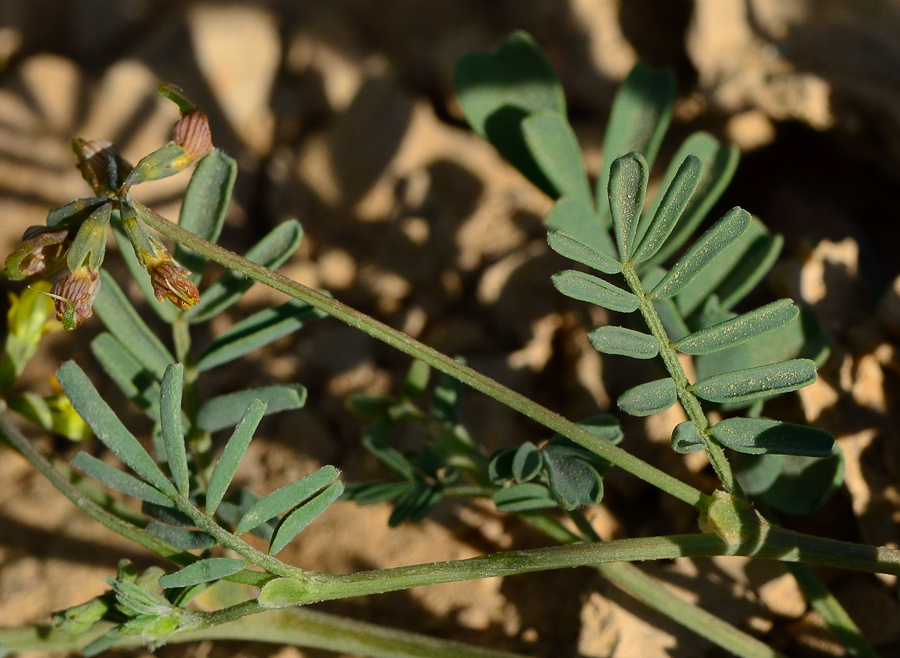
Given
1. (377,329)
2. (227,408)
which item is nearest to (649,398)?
(377,329)

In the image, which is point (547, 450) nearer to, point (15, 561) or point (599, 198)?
point (599, 198)

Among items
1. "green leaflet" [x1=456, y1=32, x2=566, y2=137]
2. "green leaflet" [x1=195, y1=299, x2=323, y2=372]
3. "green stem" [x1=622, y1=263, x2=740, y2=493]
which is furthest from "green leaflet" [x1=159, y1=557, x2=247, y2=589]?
"green leaflet" [x1=456, y1=32, x2=566, y2=137]

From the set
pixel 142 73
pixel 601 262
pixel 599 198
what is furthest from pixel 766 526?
pixel 142 73

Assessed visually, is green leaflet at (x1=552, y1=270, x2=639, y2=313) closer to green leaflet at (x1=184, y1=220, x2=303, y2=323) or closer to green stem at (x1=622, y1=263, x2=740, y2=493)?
green stem at (x1=622, y1=263, x2=740, y2=493)

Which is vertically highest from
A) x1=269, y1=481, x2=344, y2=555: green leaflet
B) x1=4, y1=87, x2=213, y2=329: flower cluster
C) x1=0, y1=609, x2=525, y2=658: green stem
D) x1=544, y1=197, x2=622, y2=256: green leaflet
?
x1=4, y1=87, x2=213, y2=329: flower cluster

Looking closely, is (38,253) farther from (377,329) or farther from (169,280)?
(377,329)

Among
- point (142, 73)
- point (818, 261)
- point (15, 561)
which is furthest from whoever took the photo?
point (142, 73)

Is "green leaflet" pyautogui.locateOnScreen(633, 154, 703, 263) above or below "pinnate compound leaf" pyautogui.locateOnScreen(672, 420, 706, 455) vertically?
above
